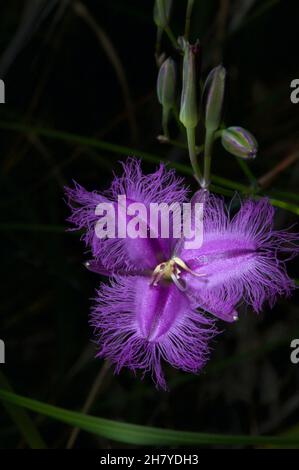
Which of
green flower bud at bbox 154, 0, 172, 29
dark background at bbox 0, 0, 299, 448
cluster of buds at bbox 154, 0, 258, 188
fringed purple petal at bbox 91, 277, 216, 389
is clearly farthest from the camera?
dark background at bbox 0, 0, 299, 448

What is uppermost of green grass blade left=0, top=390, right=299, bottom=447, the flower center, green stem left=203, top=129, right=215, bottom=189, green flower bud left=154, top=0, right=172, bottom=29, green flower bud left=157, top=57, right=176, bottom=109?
green flower bud left=154, top=0, right=172, bottom=29

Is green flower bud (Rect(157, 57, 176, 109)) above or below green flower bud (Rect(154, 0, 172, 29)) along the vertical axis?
below

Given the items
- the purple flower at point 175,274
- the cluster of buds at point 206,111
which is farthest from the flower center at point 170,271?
the cluster of buds at point 206,111

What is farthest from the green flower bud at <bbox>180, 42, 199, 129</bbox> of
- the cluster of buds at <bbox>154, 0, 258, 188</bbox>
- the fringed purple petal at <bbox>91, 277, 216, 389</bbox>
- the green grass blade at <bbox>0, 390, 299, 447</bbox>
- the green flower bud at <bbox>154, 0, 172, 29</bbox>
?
the green grass blade at <bbox>0, 390, 299, 447</bbox>

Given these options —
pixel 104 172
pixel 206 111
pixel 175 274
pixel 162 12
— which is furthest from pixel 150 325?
pixel 104 172

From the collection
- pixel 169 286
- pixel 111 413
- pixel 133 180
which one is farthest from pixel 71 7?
pixel 111 413

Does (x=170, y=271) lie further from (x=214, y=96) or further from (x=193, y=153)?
(x=214, y=96)

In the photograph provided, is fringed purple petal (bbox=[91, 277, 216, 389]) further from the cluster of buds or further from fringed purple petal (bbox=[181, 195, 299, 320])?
the cluster of buds
